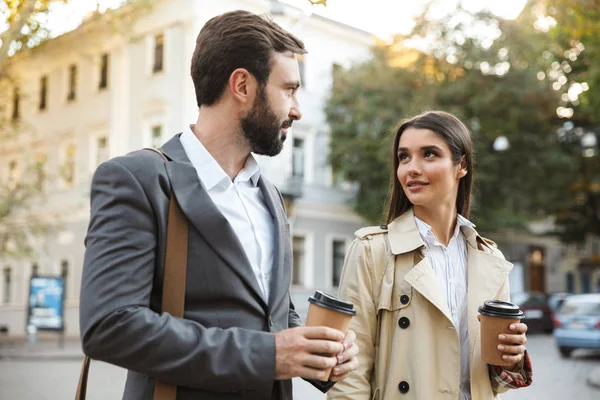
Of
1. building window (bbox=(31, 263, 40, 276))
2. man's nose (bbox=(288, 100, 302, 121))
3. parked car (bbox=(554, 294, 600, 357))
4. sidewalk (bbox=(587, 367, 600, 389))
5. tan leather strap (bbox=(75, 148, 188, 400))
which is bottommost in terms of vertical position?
sidewalk (bbox=(587, 367, 600, 389))

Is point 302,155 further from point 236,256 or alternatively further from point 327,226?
point 236,256

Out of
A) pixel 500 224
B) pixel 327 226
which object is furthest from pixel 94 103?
pixel 500 224

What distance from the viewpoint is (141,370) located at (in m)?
1.77

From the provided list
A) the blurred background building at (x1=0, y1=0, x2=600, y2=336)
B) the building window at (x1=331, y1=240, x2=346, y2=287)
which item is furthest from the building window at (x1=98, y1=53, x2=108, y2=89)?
the building window at (x1=331, y1=240, x2=346, y2=287)

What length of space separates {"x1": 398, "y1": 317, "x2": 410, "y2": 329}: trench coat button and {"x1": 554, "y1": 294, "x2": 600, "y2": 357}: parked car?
607 inches

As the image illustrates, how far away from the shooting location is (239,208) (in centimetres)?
216

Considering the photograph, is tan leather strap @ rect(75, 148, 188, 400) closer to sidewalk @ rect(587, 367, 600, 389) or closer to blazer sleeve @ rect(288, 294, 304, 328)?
blazer sleeve @ rect(288, 294, 304, 328)

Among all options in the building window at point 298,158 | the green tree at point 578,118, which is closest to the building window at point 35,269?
the building window at point 298,158

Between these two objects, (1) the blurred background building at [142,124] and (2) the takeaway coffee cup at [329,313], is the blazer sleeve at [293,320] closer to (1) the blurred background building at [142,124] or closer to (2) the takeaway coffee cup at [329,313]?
(2) the takeaway coffee cup at [329,313]

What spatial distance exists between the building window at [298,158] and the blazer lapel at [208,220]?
26157mm

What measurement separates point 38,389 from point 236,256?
1151 cm

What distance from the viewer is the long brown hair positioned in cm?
326

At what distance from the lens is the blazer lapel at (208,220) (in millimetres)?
1933

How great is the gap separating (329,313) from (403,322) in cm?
118
